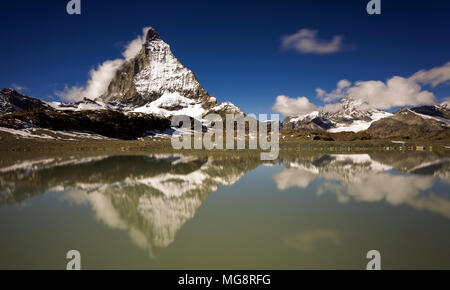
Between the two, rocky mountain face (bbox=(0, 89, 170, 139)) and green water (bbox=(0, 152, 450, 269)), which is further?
rocky mountain face (bbox=(0, 89, 170, 139))

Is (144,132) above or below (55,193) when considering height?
above

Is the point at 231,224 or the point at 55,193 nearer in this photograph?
the point at 231,224

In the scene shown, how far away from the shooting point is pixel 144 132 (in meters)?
134

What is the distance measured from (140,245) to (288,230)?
14.2 ft

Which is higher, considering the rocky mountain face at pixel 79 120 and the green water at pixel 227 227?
the rocky mountain face at pixel 79 120

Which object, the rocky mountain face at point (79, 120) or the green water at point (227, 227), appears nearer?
the green water at point (227, 227)

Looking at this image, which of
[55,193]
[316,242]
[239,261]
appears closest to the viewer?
[239,261]

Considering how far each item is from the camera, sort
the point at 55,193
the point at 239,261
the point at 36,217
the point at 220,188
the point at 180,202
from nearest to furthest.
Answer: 1. the point at 239,261
2. the point at 36,217
3. the point at 180,202
4. the point at 55,193
5. the point at 220,188

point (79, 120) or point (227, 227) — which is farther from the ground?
point (79, 120)

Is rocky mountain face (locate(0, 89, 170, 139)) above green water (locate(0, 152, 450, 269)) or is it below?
above

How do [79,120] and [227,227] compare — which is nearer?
[227,227]

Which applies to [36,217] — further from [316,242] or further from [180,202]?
[316,242]
